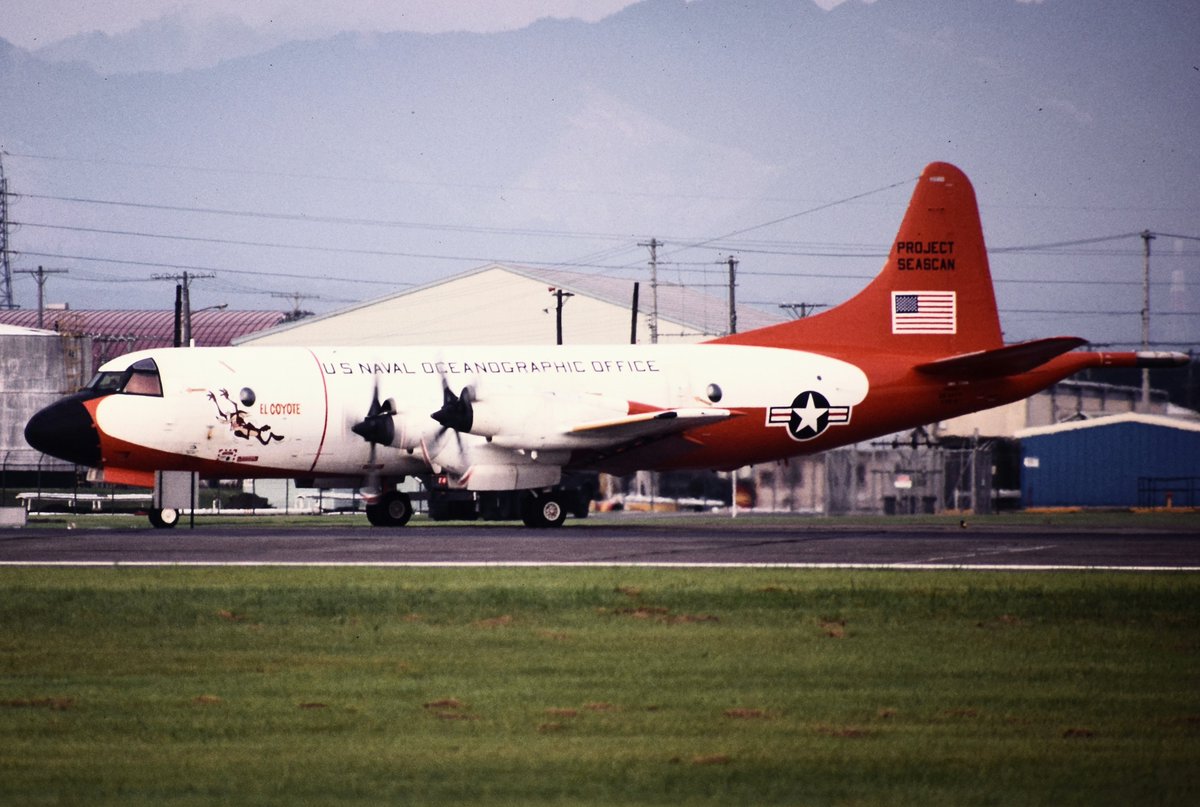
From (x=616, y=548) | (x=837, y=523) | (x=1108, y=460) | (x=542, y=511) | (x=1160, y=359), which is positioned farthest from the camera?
(x=1108, y=460)

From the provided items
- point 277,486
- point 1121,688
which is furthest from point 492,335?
point 1121,688

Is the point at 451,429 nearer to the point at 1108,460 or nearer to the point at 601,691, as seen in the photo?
the point at 601,691

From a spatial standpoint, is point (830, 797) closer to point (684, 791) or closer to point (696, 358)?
point (684, 791)

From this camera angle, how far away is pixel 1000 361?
1608 inches

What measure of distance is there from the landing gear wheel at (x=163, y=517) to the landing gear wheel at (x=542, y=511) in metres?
9.02

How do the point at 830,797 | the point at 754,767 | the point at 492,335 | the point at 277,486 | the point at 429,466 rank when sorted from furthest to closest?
the point at 492,335
the point at 277,486
the point at 429,466
the point at 754,767
the point at 830,797

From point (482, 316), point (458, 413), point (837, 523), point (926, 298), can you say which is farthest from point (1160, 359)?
point (482, 316)

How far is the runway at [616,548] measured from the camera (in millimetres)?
26656

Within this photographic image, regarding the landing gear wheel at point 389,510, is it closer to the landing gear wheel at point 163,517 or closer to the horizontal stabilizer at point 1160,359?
the landing gear wheel at point 163,517

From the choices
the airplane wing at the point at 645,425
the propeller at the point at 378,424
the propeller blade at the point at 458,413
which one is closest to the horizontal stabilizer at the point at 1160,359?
the airplane wing at the point at 645,425

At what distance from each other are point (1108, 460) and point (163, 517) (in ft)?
142

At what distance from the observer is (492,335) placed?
95438mm

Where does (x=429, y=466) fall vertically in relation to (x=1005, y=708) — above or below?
above

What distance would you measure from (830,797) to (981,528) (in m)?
31.8
